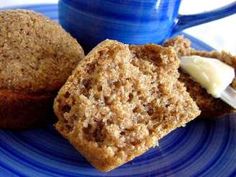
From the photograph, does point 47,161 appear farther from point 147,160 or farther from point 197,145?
point 197,145

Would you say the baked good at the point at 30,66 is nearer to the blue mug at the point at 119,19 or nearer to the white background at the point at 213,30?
the blue mug at the point at 119,19

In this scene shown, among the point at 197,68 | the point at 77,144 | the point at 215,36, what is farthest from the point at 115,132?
the point at 215,36

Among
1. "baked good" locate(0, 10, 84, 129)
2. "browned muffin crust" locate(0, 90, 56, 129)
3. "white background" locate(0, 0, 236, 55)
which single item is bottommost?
"white background" locate(0, 0, 236, 55)

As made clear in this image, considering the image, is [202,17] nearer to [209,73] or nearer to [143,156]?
[209,73]

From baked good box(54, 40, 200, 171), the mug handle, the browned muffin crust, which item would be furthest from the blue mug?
the browned muffin crust

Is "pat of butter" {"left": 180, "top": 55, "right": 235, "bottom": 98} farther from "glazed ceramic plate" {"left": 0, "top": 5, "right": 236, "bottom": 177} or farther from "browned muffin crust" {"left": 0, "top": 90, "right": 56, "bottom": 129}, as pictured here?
"browned muffin crust" {"left": 0, "top": 90, "right": 56, "bottom": 129}

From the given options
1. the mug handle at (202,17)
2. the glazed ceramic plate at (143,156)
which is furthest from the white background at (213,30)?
the glazed ceramic plate at (143,156)
